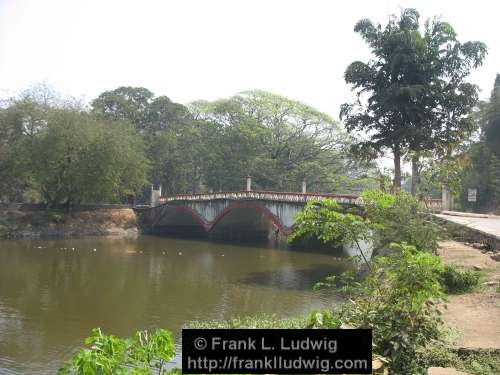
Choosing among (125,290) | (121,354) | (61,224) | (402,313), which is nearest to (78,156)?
(61,224)

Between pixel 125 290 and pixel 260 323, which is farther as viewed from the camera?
pixel 125 290

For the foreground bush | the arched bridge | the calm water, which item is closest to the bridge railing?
the arched bridge

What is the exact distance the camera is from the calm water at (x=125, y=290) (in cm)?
1491

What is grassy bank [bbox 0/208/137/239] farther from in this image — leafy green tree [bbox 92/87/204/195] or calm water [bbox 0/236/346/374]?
leafy green tree [bbox 92/87/204/195]

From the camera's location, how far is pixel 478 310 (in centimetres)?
1013

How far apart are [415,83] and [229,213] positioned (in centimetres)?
2041

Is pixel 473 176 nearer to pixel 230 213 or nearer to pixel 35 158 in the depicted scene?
pixel 230 213

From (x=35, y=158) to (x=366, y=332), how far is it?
41.8m

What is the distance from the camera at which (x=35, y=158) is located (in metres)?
42.0

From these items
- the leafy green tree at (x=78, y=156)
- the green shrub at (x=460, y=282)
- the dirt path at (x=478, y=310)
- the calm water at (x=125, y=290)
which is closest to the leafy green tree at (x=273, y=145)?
the leafy green tree at (x=78, y=156)

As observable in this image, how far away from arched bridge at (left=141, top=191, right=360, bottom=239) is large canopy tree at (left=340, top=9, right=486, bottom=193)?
502 centimetres

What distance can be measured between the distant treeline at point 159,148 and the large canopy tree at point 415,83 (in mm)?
9506

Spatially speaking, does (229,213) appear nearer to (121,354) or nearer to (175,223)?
(175,223)

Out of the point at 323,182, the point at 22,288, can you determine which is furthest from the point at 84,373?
the point at 323,182
